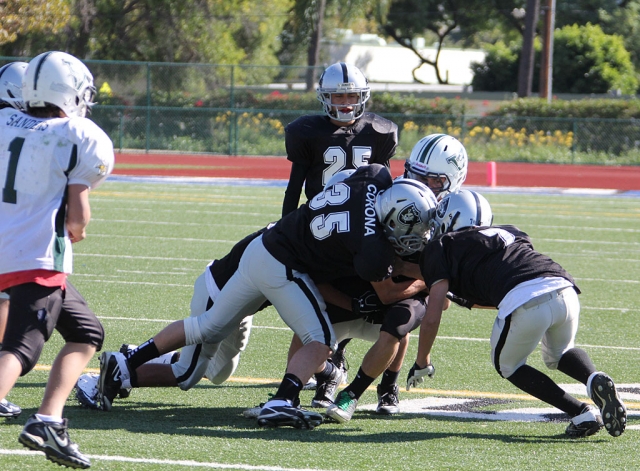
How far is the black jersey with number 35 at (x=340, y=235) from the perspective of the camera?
4270 mm

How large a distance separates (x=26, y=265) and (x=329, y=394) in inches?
75.7

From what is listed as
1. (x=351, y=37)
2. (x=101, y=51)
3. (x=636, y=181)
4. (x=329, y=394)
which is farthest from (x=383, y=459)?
(x=351, y=37)

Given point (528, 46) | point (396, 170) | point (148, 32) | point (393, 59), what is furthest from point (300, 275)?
point (393, 59)

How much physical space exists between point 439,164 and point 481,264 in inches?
25.8

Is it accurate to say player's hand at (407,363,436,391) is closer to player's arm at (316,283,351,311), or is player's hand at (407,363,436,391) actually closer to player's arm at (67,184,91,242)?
player's arm at (316,283,351,311)

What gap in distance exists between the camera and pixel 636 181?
20.9m

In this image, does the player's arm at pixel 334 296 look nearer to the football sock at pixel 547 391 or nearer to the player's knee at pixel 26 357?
the football sock at pixel 547 391

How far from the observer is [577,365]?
4.36 m

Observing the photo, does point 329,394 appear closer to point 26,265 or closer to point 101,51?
point 26,265

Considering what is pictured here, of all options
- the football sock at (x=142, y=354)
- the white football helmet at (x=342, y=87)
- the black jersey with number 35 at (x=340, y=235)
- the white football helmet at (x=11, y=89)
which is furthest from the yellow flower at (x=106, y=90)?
the black jersey with number 35 at (x=340, y=235)

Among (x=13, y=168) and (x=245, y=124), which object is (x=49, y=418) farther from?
(x=245, y=124)

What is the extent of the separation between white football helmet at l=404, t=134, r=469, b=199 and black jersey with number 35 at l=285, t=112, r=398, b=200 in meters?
0.85

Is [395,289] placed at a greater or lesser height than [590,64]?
lesser

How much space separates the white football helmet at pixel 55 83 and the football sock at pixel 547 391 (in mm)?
2267
